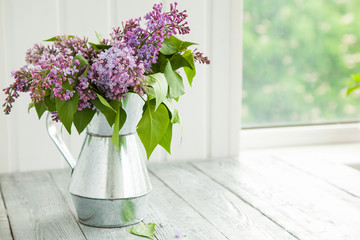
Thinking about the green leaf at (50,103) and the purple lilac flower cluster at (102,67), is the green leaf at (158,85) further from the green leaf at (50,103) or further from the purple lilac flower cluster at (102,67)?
the green leaf at (50,103)

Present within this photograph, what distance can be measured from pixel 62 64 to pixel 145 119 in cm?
18

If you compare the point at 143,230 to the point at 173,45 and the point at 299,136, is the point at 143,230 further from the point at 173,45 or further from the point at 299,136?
the point at 299,136

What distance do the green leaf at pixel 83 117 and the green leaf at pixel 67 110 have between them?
35 mm

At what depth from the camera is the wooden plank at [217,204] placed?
1095 millimetres

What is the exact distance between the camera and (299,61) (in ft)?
6.37

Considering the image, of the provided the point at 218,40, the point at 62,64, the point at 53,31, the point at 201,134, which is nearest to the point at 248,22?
the point at 218,40

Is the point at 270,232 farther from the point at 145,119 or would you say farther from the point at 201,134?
the point at 201,134

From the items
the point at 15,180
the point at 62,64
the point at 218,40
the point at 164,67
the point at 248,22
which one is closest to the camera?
the point at 62,64

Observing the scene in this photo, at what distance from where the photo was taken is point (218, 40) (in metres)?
1.65

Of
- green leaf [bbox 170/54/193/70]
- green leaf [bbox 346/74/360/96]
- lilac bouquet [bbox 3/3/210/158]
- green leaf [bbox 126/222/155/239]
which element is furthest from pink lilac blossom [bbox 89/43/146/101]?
green leaf [bbox 346/74/360/96]

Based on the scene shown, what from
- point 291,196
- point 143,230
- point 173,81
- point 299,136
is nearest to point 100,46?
point 173,81

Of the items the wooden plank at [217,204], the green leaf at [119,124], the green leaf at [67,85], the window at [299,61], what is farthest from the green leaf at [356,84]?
the green leaf at [67,85]

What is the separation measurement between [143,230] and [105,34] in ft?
2.15

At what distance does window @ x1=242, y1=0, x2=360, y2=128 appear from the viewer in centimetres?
187
